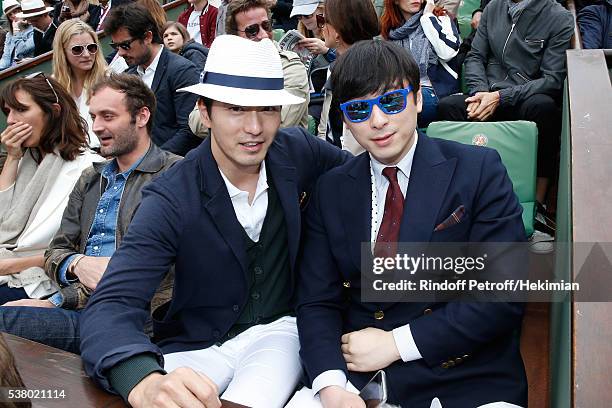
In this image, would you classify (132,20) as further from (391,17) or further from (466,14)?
(466,14)

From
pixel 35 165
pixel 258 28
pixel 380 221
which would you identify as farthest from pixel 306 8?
pixel 380 221

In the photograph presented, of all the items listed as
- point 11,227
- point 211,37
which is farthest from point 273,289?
point 211,37

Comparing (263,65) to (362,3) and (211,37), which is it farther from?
(211,37)

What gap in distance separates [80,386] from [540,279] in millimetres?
1698

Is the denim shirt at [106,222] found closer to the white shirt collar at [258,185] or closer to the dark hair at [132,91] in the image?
the dark hair at [132,91]

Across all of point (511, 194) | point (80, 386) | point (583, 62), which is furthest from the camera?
point (583, 62)

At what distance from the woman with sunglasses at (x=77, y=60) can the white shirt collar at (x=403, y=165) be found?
3001 mm

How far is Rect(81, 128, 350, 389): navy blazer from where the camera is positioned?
1793 millimetres

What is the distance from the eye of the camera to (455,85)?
4.13 m

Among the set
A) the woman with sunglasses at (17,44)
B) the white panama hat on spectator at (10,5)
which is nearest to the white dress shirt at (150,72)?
the woman with sunglasses at (17,44)

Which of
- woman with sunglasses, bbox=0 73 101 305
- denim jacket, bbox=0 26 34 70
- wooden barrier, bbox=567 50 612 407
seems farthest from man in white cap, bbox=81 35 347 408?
denim jacket, bbox=0 26 34 70

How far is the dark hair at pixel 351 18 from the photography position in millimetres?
3518

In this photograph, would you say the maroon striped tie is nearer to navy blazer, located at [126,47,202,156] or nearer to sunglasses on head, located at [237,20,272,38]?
sunglasses on head, located at [237,20,272,38]

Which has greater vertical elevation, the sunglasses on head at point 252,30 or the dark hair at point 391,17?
the sunglasses on head at point 252,30
